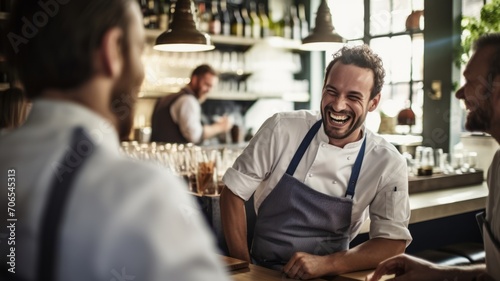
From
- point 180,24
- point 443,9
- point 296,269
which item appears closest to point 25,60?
point 296,269

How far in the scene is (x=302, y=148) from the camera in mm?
2328

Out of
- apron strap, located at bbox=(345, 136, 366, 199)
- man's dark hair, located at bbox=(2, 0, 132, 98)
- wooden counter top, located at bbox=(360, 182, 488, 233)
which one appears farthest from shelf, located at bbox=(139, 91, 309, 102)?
man's dark hair, located at bbox=(2, 0, 132, 98)

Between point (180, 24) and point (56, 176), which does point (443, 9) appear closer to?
point (180, 24)

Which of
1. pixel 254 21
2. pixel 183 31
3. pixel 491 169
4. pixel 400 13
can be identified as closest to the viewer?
pixel 491 169

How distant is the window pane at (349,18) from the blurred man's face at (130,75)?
6712mm

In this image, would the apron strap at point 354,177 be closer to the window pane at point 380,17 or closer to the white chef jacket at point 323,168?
the white chef jacket at point 323,168

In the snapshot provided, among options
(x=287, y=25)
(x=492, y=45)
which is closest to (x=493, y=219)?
(x=492, y=45)

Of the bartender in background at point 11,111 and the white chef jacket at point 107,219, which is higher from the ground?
the bartender in background at point 11,111

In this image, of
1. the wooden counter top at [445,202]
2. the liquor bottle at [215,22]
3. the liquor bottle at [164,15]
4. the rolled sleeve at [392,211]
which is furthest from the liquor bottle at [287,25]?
the rolled sleeve at [392,211]

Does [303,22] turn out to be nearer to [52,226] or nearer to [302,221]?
[302,221]

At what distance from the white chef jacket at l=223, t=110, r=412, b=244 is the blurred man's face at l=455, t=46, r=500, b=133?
430mm

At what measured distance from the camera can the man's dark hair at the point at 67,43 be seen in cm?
66

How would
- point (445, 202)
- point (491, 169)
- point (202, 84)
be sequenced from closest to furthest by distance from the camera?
1. point (491, 169)
2. point (445, 202)
3. point (202, 84)

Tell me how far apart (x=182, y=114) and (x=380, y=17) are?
321cm
